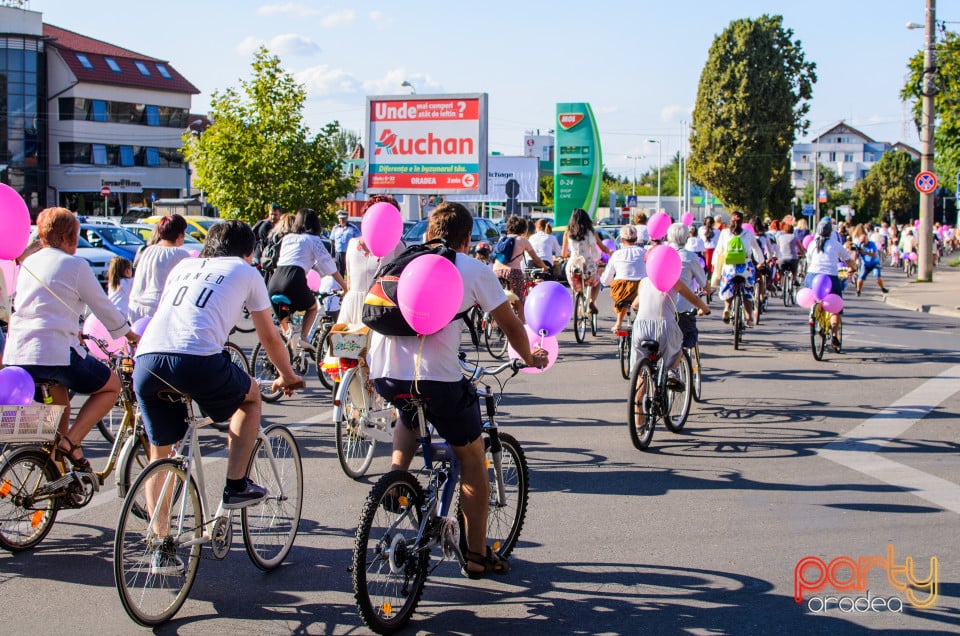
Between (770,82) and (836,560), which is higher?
(770,82)

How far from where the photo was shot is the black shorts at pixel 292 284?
33.2 ft

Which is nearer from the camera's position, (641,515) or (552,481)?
(641,515)

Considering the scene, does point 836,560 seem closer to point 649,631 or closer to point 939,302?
point 649,631

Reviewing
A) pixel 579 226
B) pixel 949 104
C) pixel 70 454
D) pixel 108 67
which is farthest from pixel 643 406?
pixel 108 67

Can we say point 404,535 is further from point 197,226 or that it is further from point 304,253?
point 197,226

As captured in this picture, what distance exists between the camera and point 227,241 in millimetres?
4910

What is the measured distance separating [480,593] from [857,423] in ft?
18.9

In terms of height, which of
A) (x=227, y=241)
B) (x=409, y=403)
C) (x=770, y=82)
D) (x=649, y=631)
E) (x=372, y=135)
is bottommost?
(x=649, y=631)

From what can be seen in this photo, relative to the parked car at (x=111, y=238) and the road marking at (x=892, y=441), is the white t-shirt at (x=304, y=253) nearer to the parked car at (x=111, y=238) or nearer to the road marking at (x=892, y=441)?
the road marking at (x=892, y=441)

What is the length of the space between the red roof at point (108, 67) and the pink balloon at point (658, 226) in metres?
65.4

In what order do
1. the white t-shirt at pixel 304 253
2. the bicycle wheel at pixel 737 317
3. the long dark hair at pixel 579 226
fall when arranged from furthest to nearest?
the long dark hair at pixel 579 226 → the bicycle wheel at pixel 737 317 → the white t-shirt at pixel 304 253

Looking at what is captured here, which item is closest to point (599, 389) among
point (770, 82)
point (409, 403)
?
point (409, 403)

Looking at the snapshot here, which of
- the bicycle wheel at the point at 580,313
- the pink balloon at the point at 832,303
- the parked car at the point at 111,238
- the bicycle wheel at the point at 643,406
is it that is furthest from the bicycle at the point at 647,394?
the parked car at the point at 111,238

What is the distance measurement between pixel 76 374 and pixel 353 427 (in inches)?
83.1
